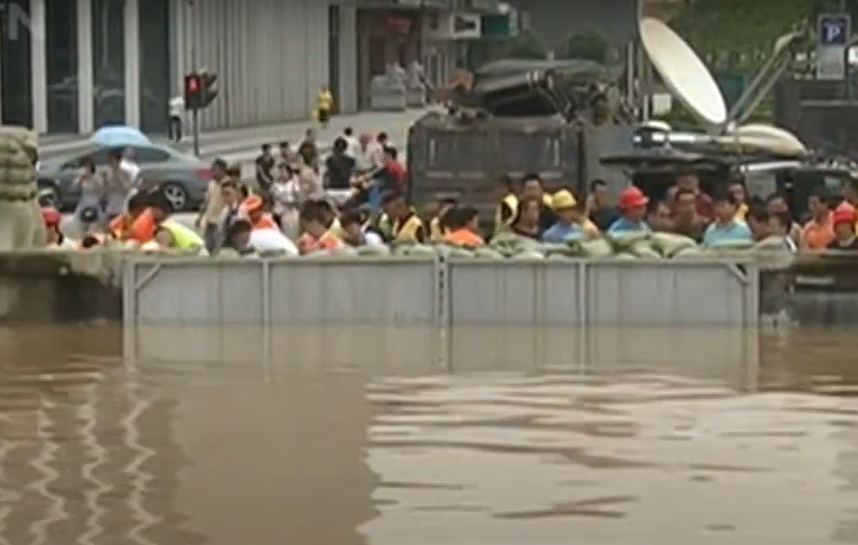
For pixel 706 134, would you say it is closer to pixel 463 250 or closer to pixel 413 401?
pixel 463 250

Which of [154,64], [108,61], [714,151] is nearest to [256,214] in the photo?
[714,151]

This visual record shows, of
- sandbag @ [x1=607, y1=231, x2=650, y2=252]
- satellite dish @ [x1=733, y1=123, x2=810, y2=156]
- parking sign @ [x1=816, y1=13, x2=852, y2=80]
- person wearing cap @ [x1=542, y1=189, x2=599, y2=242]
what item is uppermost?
parking sign @ [x1=816, y1=13, x2=852, y2=80]

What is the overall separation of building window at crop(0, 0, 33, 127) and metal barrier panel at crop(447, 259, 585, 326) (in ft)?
126

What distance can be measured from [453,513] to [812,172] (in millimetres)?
16841

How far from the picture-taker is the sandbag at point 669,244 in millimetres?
19234

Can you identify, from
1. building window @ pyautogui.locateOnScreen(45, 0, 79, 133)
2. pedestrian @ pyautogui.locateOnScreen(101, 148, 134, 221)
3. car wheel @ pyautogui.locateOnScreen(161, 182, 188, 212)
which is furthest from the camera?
building window @ pyautogui.locateOnScreen(45, 0, 79, 133)

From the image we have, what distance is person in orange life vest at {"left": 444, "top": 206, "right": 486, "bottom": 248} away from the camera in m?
19.9

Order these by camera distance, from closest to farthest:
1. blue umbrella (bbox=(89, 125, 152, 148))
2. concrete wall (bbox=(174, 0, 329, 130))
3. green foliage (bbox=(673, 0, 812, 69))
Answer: blue umbrella (bbox=(89, 125, 152, 148)), green foliage (bbox=(673, 0, 812, 69)), concrete wall (bbox=(174, 0, 329, 130))

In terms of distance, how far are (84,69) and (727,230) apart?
40398 millimetres

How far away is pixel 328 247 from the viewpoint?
19844mm

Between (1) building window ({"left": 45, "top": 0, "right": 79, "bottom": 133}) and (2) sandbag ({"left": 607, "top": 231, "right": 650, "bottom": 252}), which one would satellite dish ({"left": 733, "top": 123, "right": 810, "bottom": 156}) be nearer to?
(2) sandbag ({"left": 607, "top": 231, "right": 650, "bottom": 252})

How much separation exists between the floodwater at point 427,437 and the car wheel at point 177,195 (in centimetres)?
2075

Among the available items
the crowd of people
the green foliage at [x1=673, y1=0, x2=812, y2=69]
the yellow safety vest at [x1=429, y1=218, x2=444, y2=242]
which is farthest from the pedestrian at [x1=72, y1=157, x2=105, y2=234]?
the green foliage at [x1=673, y1=0, x2=812, y2=69]

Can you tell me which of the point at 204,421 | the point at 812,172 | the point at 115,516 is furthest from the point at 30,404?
the point at 812,172
